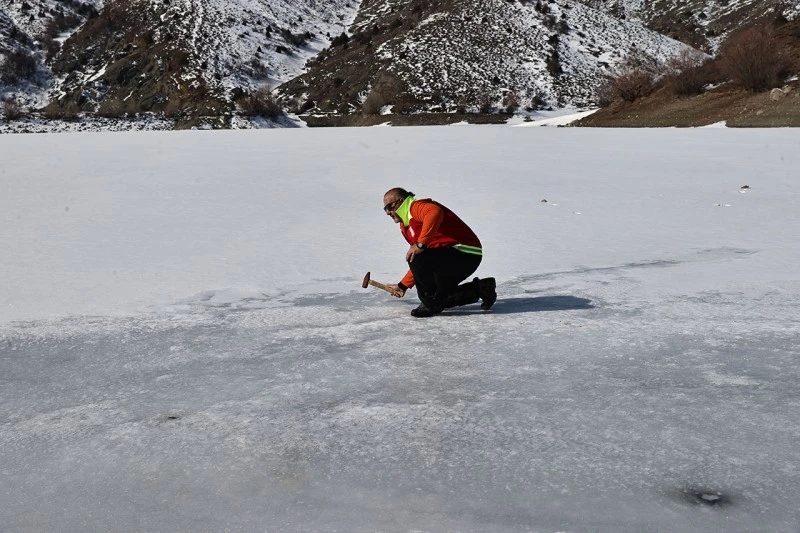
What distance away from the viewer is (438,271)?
17.8 ft

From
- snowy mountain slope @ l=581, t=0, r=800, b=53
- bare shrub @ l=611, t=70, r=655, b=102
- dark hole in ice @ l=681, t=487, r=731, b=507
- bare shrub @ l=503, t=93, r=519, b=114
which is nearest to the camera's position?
dark hole in ice @ l=681, t=487, r=731, b=507

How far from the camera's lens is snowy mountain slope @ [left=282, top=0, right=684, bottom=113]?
64062 millimetres

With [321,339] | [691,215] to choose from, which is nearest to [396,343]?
[321,339]

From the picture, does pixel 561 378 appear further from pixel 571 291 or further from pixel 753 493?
pixel 571 291

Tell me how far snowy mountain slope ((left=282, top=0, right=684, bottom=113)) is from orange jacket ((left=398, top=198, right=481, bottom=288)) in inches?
2140

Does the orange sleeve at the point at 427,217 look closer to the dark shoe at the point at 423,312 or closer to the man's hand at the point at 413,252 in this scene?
the man's hand at the point at 413,252

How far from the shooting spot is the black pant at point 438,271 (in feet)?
17.6

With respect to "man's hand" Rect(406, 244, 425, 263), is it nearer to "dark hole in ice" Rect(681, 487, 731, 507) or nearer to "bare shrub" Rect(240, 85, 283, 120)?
"dark hole in ice" Rect(681, 487, 731, 507)

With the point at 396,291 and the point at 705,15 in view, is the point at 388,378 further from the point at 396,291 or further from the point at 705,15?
the point at 705,15

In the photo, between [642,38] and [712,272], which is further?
[642,38]

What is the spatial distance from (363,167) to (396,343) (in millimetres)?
11959

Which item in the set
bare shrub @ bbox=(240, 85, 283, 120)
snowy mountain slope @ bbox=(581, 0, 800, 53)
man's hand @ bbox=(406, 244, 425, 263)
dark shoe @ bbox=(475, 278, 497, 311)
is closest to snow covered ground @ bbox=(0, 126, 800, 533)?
dark shoe @ bbox=(475, 278, 497, 311)

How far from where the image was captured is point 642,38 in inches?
2987

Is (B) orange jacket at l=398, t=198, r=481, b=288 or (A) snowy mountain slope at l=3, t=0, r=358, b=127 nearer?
(B) orange jacket at l=398, t=198, r=481, b=288
